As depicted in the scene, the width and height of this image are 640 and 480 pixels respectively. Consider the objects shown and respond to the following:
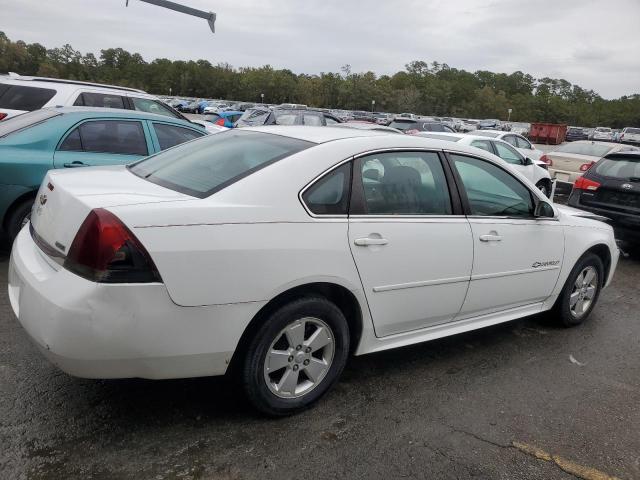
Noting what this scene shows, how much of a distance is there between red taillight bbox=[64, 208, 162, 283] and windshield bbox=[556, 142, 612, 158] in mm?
12211

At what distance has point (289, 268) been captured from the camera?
268 cm

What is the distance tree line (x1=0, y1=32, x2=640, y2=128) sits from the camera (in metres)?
104

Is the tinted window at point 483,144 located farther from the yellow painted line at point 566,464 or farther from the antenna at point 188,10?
the antenna at point 188,10

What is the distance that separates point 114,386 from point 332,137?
1.96 meters

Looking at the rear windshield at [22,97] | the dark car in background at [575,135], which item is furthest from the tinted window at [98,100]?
the dark car in background at [575,135]

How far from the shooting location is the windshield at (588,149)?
12352 millimetres

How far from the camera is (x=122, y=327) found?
2338mm

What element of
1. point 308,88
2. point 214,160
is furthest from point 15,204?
point 308,88

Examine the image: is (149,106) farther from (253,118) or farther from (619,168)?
(253,118)

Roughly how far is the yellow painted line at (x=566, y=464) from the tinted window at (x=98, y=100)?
7643 millimetres

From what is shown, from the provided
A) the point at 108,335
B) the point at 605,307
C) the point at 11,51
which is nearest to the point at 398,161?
the point at 108,335

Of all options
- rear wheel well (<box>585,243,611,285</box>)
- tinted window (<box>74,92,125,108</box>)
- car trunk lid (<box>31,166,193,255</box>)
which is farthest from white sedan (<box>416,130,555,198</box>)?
car trunk lid (<box>31,166,193,255</box>)

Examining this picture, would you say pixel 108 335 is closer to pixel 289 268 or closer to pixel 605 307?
pixel 289 268

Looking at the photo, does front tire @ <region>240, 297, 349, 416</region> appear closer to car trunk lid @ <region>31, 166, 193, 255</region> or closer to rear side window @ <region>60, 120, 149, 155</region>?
car trunk lid @ <region>31, 166, 193, 255</region>
